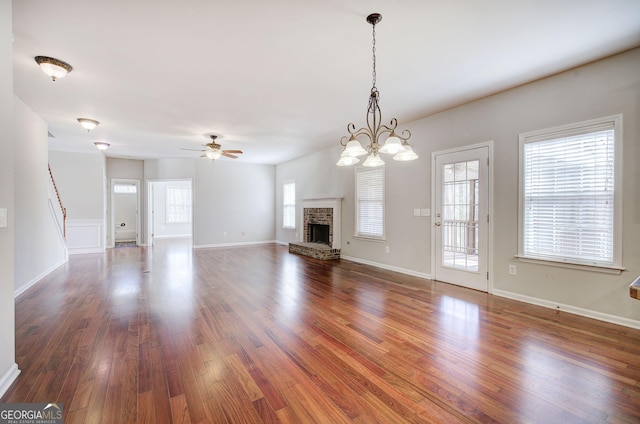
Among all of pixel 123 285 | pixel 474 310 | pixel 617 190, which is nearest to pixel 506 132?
pixel 617 190

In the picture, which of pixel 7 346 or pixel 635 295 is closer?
pixel 635 295

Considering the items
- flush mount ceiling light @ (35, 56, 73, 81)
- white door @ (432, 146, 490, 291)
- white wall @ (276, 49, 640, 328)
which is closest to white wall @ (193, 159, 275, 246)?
white wall @ (276, 49, 640, 328)

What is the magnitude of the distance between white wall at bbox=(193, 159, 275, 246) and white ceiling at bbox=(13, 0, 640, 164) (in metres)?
4.23

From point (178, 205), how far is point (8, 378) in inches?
421

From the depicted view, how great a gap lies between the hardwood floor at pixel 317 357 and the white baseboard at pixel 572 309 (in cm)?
13

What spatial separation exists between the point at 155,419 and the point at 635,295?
2.65 meters

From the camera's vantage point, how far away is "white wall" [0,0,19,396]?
1886 mm

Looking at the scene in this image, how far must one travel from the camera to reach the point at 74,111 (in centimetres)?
451

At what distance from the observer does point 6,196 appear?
2018 millimetres

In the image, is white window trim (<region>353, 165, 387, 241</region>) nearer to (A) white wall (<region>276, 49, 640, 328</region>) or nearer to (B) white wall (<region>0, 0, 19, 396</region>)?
(A) white wall (<region>276, 49, 640, 328</region>)

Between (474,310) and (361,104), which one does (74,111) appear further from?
(474,310)

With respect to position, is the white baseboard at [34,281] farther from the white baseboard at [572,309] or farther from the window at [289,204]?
the white baseboard at [572,309]

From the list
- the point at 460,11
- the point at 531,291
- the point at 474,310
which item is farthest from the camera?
the point at 531,291

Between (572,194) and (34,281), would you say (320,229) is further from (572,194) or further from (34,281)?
(34,281)
